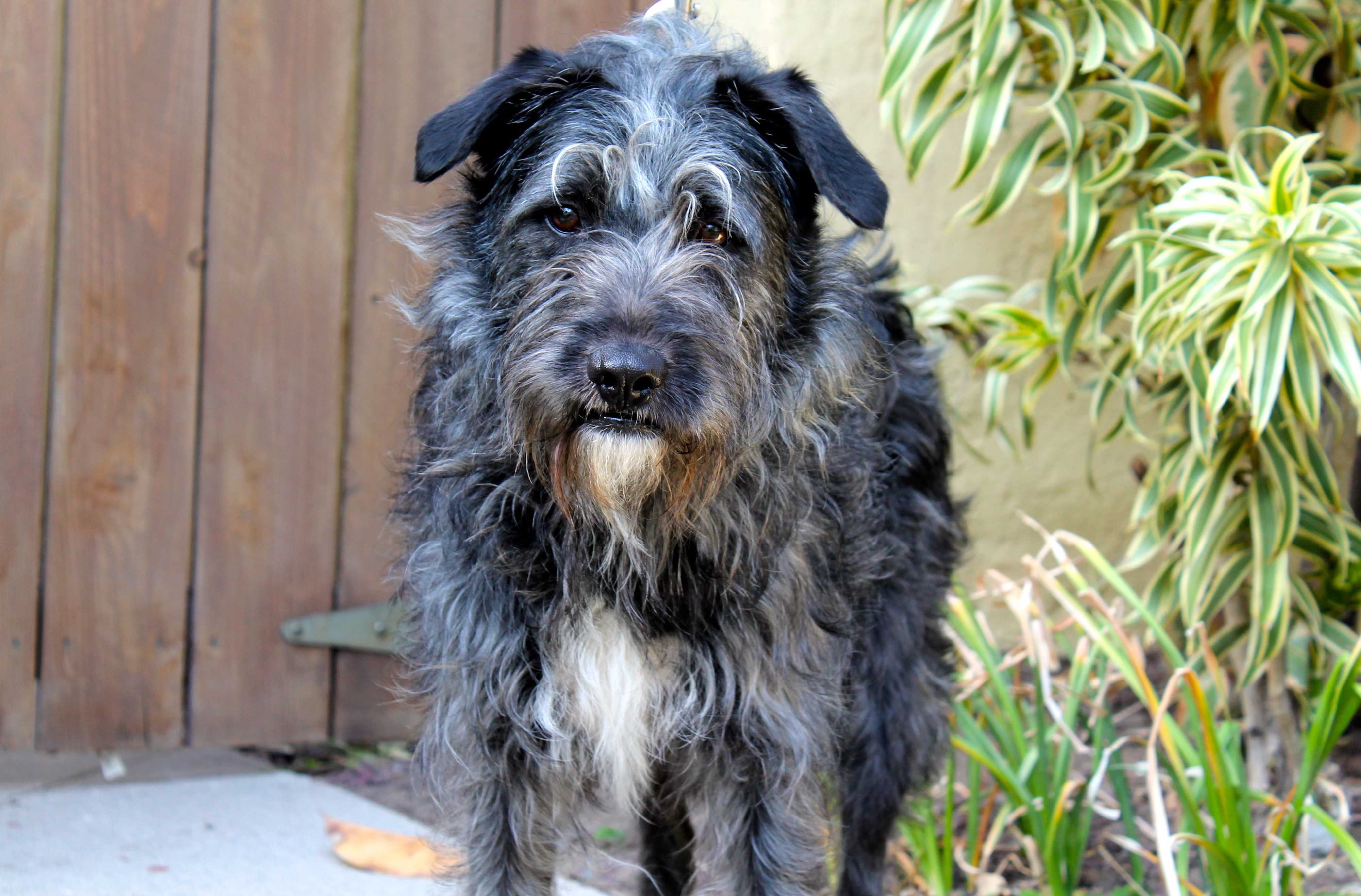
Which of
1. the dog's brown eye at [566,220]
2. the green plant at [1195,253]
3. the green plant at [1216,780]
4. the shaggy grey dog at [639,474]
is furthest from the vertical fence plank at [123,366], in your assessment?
the green plant at [1216,780]

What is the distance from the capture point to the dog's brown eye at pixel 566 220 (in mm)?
2070

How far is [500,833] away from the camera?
6.92ft

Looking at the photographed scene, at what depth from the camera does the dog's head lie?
184cm

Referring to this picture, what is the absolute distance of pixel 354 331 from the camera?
3484mm

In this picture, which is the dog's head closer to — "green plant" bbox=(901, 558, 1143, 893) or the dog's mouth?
the dog's mouth

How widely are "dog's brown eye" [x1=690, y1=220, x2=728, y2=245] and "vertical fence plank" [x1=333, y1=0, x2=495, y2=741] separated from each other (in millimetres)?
1454

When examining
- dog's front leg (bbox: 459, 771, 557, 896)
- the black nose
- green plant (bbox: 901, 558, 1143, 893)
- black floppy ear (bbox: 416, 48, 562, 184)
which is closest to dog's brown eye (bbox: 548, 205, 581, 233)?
black floppy ear (bbox: 416, 48, 562, 184)

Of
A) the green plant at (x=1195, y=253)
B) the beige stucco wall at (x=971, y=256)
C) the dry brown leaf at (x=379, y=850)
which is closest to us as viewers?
the green plant at (x=1195, y=253)

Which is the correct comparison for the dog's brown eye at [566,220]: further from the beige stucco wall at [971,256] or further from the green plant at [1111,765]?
the beige stucco wall at [971,256]

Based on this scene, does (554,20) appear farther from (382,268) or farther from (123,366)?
(123,366)

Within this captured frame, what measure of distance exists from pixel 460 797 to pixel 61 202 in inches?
77.6

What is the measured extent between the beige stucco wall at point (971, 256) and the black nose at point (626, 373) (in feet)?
5.79

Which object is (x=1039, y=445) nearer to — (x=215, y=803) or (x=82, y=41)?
(x=215, y=803)

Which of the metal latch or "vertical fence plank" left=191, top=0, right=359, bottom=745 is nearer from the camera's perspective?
"vertical fence plank" left=191, top=0, right=359, bottom=745
